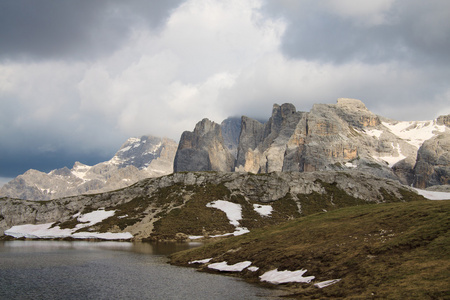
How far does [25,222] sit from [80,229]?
3847 cm

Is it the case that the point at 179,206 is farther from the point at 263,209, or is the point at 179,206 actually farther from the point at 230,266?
the point at 230,266

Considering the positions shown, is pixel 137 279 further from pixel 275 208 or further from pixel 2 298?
pixel 275 208

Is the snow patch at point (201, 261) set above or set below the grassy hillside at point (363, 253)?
below

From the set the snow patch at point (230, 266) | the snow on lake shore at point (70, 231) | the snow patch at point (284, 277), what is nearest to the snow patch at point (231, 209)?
the snow on lake shore at point (70, 231)

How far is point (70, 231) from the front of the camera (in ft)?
507

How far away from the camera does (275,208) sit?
17888 centimetres

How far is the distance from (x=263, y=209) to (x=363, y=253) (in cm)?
13127

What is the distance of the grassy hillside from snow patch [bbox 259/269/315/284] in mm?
1010

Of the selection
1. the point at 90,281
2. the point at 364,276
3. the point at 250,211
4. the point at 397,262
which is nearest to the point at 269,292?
the point at 364,276

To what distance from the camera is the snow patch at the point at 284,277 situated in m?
46.0

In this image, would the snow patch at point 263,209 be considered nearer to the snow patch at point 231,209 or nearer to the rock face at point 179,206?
the rock face at point 179,206

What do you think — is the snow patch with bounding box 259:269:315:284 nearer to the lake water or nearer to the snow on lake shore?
the lake water

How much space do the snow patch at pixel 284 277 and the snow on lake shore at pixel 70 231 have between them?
103708mm

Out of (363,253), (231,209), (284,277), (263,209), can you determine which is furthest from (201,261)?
(263,209)
